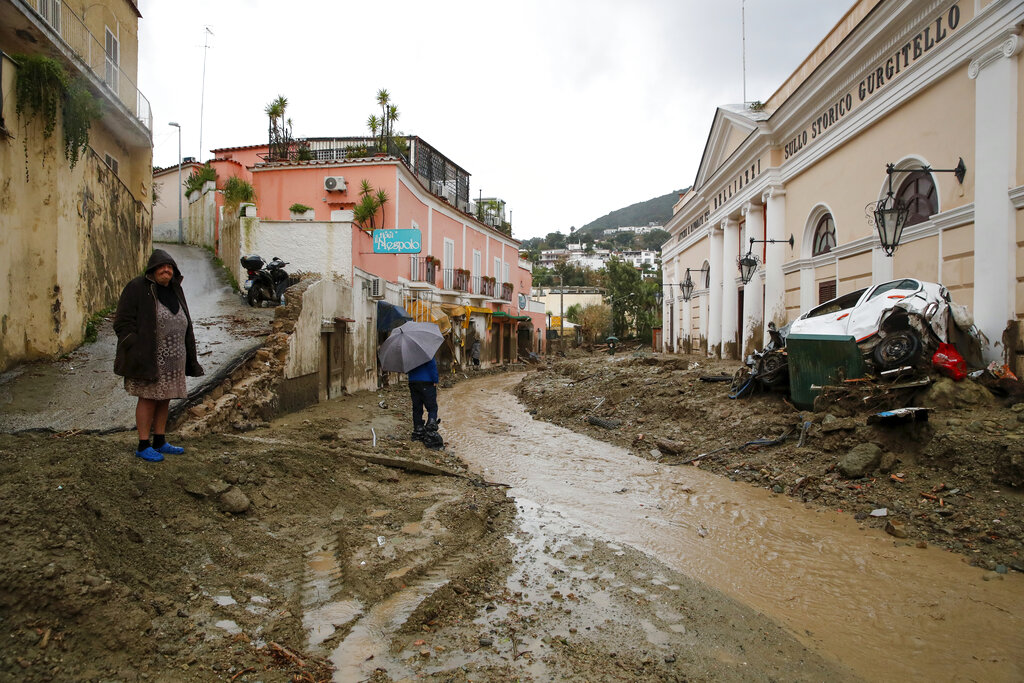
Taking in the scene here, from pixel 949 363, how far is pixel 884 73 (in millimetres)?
7167

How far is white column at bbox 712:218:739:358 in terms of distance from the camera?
2164cm

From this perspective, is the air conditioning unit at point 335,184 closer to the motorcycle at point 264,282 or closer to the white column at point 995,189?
the motorcycle at point 264,282

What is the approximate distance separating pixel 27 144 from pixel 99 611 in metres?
7.37

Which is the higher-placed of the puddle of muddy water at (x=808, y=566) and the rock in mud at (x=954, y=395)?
the rock in mud at (x=954, y=395)

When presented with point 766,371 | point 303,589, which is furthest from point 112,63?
point 766,371

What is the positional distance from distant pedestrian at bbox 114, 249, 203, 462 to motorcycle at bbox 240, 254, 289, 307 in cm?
847

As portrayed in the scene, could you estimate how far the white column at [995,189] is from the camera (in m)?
8.52

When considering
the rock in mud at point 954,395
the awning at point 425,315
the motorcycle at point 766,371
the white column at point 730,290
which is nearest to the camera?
the rock in mud at point 954,395

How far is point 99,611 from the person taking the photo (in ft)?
9.77

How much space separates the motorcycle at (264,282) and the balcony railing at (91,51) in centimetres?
431

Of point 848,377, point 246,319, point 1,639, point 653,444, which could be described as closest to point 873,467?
point 848,377

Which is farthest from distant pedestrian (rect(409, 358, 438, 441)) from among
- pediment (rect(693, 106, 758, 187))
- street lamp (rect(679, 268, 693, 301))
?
street lamp (rect(679, 268, 693, 301))

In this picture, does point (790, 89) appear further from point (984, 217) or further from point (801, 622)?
point (801, 622)

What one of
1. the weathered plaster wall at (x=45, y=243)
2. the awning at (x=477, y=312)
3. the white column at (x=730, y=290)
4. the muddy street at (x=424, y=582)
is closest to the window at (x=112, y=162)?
the weathered plaster wall at (x=45, y=243)
